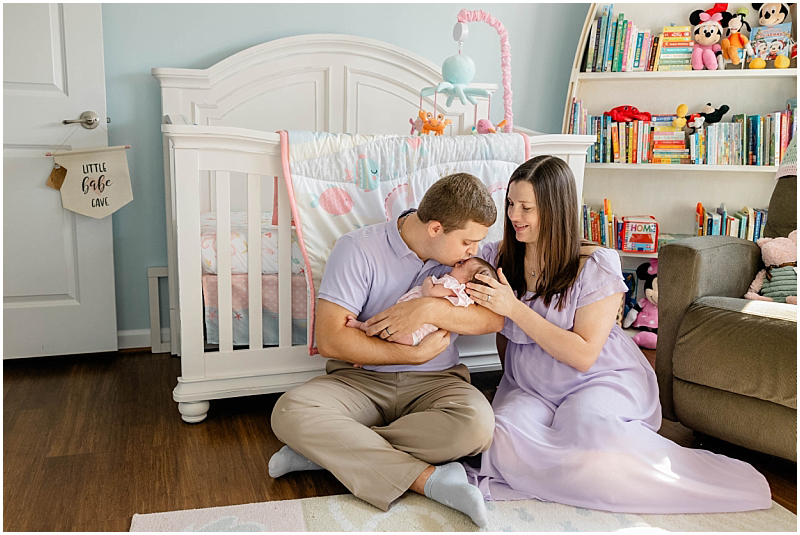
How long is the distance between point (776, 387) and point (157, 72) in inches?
85.1

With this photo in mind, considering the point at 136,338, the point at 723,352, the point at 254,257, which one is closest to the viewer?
the point at 723,352

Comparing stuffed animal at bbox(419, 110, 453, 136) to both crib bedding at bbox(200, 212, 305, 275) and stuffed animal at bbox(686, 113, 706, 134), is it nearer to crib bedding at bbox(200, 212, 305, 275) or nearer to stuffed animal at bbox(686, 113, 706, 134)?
crib bedding at bbox(200, 212, 305, 275)

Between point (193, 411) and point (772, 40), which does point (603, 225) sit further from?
point (193, 411)

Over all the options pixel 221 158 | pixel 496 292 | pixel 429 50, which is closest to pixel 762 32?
pixel 429 50

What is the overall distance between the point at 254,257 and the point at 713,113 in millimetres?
2119

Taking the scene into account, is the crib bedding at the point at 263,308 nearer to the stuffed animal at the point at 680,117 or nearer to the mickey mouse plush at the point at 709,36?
the stuffed animal at the point at 680,117

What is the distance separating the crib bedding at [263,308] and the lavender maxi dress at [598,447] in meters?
0.64

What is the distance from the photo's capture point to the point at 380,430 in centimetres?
149

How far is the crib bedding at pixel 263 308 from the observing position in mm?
1831

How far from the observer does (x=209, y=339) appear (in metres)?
1.86

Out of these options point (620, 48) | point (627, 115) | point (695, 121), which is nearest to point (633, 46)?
point (620, 48)

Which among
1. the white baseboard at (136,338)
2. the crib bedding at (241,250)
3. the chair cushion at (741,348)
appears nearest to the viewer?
the chair cushion at (741,348)

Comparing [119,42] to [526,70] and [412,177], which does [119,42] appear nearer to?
[412,177]

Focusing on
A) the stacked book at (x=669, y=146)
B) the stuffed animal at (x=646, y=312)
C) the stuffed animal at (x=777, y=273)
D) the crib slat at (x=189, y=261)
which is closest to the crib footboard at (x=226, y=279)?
the crib slat at (x=189, y=261)
